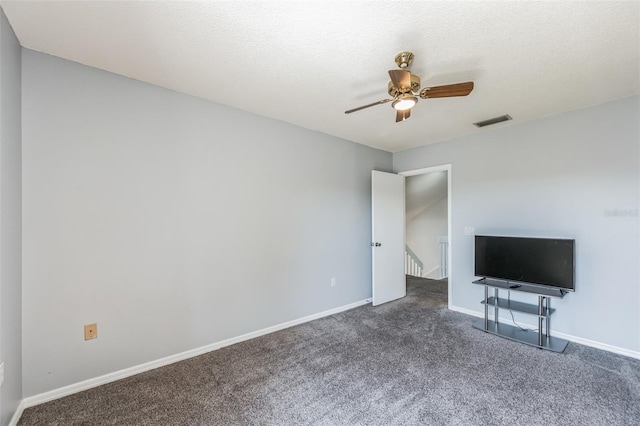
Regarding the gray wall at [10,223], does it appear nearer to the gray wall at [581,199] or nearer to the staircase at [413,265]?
the gray wall at [581,199]

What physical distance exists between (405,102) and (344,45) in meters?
0.60

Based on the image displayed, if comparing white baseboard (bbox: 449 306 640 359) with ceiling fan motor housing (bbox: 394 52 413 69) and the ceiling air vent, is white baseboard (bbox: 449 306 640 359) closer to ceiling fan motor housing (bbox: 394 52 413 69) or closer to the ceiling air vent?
the ceiling air vent

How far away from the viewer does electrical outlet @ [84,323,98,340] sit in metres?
2.12

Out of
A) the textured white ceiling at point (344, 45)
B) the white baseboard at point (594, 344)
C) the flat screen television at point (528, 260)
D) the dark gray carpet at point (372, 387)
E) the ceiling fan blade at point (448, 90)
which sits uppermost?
the textured white ceiling at point (344, 45)

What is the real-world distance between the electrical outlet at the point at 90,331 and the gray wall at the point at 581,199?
4.12 meters

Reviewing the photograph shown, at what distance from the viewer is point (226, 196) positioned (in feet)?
9.39

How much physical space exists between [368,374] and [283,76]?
8.50 feet

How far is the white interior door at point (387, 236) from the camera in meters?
4.17

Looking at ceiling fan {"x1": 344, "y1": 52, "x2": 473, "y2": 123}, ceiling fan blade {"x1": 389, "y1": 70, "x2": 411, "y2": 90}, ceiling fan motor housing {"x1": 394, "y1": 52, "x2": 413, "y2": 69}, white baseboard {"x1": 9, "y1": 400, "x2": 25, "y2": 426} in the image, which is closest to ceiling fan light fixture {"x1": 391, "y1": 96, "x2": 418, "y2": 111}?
ceiling fan {"x1": 344, "y1": 52, "x2": 473, "y2": 123}

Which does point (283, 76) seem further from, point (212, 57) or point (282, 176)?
point (282, 176)

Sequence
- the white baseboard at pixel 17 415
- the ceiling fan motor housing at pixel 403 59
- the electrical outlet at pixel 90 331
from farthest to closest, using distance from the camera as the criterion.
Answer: the electrical outlet at pixel 90 331 < the ceiling fan motor housing at pixel 403 59 < the white baseboard at pixel 17 415

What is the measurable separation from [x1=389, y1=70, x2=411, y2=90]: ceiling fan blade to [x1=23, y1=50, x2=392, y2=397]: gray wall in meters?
1.73

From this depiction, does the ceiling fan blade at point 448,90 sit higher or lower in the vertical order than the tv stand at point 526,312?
higher

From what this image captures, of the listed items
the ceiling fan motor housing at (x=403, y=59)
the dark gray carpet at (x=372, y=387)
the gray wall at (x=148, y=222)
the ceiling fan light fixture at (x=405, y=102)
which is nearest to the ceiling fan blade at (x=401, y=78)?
the ceiling fan light fixture at (x=405, y=102)
